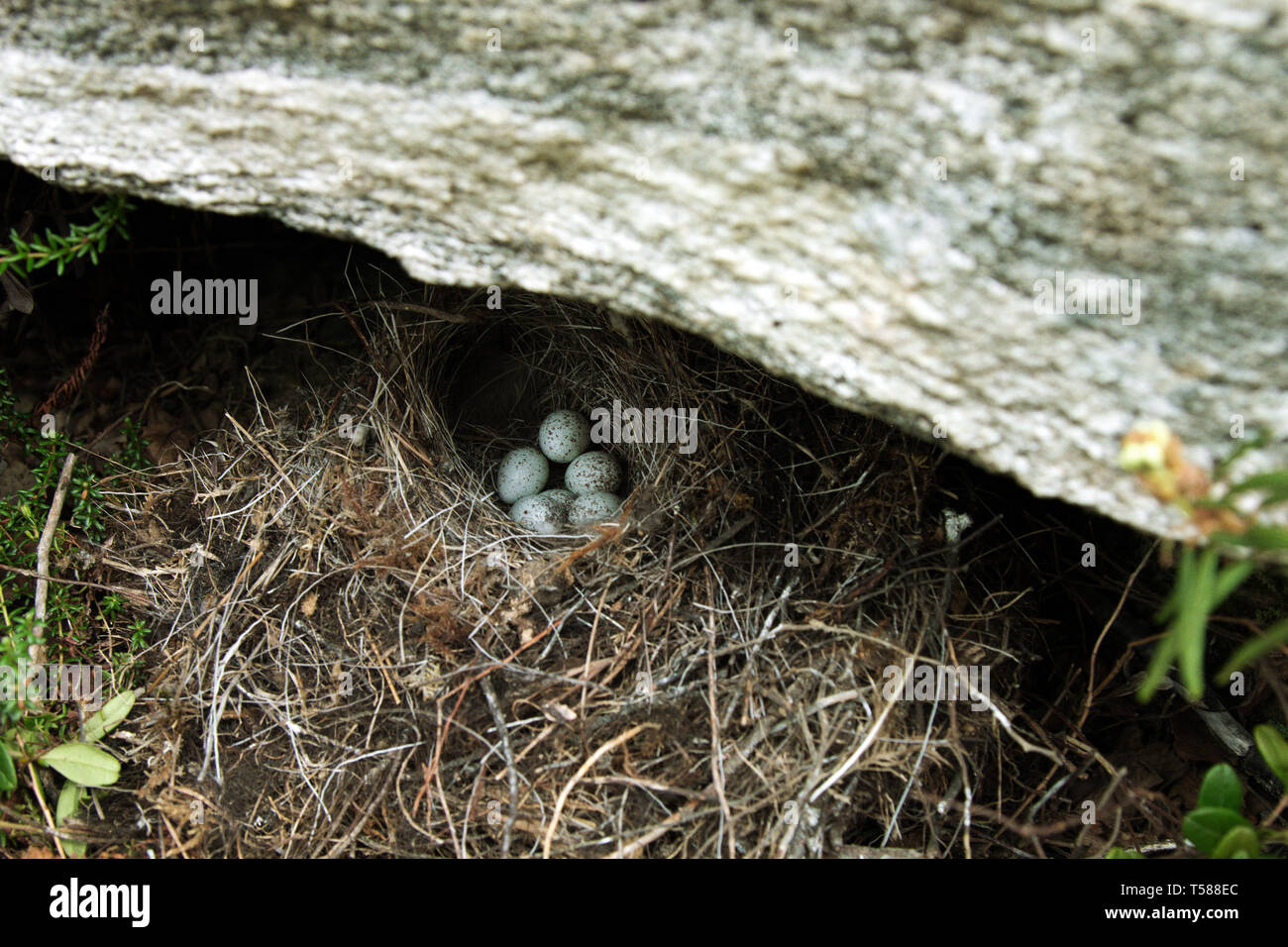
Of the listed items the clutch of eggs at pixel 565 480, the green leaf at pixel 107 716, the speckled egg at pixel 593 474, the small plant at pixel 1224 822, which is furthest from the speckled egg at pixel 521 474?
the small plant at pixel 1224 822

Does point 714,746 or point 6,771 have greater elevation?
point 714,746

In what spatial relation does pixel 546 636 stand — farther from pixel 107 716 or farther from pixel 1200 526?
pixel 1200 526

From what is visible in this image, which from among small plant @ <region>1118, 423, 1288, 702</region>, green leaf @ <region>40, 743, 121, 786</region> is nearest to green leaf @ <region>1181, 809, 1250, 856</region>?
small plant @ <region>1118, 423, 1288, 702</region>

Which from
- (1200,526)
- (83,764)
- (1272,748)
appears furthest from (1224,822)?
(83,764)

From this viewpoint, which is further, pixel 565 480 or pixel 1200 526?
A: pixel 565 480

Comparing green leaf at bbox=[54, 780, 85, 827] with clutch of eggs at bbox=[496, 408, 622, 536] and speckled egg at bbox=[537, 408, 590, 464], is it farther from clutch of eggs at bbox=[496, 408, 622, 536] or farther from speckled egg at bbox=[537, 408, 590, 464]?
speckled egg at bbox=[537, 408, 590, 464]

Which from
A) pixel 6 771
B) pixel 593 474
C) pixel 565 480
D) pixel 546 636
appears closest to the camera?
pixel 6 771

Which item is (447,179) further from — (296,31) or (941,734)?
(941,734)
